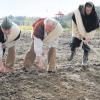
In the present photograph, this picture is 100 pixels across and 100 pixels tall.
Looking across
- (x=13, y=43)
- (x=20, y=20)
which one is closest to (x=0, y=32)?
(x=13, y=43)

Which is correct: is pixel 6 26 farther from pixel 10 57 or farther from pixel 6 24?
pixel 10 57

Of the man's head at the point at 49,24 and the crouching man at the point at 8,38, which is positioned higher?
the man's head at the point at 49,24

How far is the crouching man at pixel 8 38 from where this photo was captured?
1102 cm

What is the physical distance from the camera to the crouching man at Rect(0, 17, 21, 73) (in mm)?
11023

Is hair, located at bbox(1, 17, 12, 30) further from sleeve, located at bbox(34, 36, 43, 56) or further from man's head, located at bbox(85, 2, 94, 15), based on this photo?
man's head, located at bbox(85, 2, 94, 15)

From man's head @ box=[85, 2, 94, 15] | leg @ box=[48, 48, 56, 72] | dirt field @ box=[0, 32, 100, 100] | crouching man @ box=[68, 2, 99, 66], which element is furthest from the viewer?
crouching man @ box=[68, 2, 99, 66]

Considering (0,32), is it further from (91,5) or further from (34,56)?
(91,5)

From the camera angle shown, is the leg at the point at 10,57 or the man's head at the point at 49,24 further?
the leg at the point at 10,57

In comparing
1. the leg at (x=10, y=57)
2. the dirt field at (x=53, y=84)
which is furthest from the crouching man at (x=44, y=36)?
the leg at (x=10, y=57)

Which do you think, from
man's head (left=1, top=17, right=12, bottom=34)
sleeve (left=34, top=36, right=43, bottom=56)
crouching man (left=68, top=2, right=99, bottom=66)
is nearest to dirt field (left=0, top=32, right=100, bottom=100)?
sleeve (left=34, top=36, right=43, bottom=56)

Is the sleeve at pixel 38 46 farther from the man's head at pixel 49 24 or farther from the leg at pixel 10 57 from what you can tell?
the leg at pixel 10 57

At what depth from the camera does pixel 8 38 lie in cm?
1138

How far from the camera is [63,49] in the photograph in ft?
59.7

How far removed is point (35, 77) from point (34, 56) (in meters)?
0.81
